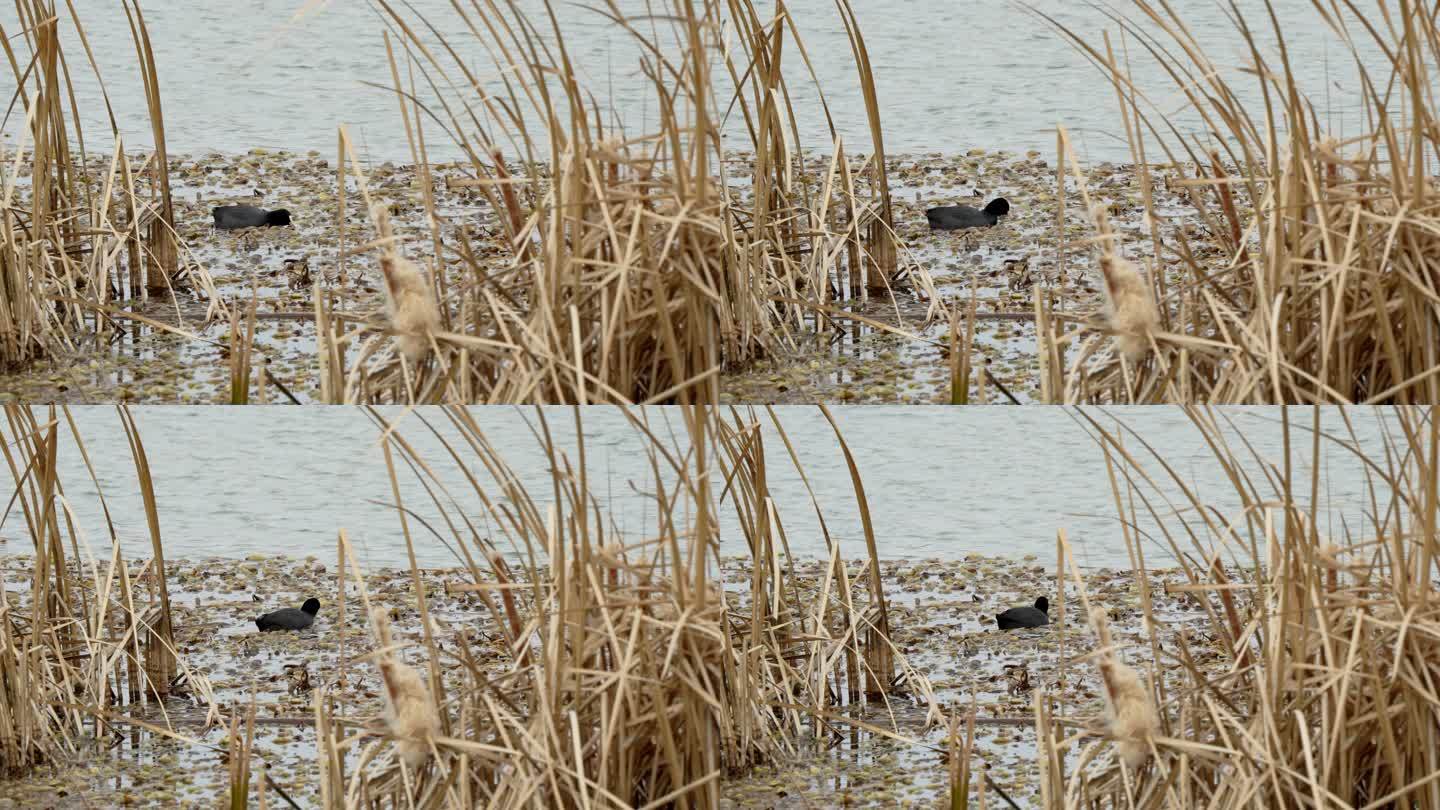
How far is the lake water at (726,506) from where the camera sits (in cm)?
440

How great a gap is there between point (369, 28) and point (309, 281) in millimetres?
2216

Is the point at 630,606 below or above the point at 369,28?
below

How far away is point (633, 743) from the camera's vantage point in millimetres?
2961

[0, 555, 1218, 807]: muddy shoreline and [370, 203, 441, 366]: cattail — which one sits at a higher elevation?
[370, 203, 441, 366]: cattail

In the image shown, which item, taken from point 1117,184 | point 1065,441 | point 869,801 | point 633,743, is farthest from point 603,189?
point 1117,184

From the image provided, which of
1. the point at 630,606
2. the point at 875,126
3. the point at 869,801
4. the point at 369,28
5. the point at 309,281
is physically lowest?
the point at 869,801

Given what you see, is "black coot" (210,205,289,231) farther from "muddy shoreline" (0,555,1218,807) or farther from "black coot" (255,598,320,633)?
"black coot" (255,598,320,633)

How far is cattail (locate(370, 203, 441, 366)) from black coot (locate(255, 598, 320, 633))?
1.23 metres

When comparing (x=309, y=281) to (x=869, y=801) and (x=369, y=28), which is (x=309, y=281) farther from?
(x=369, y=28)

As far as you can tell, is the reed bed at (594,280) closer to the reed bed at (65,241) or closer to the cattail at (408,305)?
the cattail at (408,305)

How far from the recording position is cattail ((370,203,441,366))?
3078 millimetres

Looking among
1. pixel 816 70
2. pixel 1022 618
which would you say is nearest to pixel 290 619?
pixel 1022 618

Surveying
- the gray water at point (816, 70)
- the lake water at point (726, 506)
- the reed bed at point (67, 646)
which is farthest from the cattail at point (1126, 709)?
the gray water at point (816, 70)

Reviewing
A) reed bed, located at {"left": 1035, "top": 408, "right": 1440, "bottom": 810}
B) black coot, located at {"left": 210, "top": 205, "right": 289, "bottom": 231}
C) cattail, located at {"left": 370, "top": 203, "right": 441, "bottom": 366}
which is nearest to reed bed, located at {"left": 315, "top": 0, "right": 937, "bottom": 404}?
cattail, located at {"left": 370, "top": 203, "right": 441, "bottom": 366}
